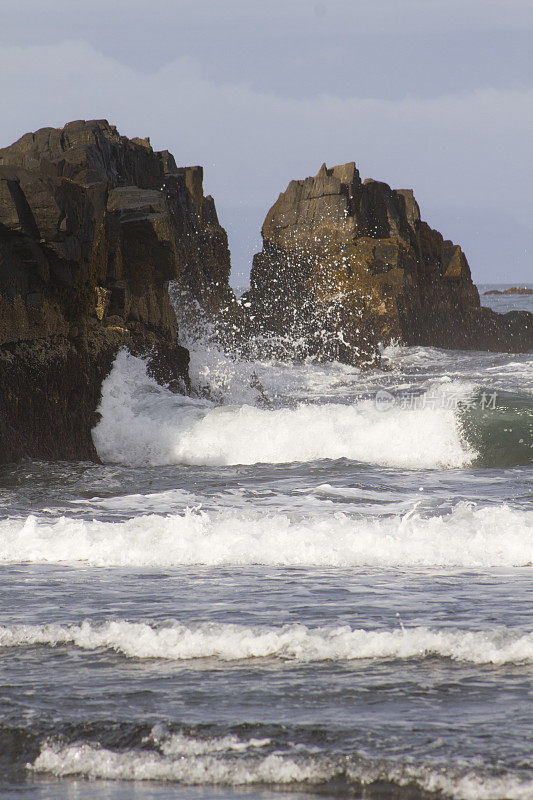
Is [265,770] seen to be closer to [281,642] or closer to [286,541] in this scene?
[281,642]

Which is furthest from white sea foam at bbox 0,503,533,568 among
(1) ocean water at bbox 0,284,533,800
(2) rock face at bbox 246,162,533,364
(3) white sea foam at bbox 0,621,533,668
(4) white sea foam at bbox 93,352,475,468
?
(2) rock face at bbox 246,162,533,364

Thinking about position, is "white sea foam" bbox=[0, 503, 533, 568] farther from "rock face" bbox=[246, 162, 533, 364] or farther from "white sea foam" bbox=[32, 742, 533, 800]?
"rock face" bbox=[246, 162, 533, 364]

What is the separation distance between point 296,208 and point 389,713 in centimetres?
3016

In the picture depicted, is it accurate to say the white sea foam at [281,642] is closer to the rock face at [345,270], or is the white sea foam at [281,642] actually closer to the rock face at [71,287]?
the rock face at [71,287]

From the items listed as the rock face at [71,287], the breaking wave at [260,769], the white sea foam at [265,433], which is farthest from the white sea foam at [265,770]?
the white sea foam at [265,433]

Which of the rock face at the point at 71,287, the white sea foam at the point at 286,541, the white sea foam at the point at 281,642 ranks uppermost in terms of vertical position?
the rock face at the point at 71,287

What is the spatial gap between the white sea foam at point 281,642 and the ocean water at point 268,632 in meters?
0.01

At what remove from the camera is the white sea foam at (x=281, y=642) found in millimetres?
3221

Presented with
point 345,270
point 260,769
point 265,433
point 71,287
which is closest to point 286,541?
point 260,769

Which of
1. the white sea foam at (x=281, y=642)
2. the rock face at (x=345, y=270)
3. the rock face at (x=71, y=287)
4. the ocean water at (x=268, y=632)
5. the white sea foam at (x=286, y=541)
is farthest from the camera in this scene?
the rock face at (x=345, y=270)

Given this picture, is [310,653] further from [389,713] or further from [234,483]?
[234,483]

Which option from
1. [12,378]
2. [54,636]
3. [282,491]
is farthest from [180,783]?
[12,378]

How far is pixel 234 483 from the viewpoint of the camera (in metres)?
8.41

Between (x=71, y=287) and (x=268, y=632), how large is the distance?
754 cm
